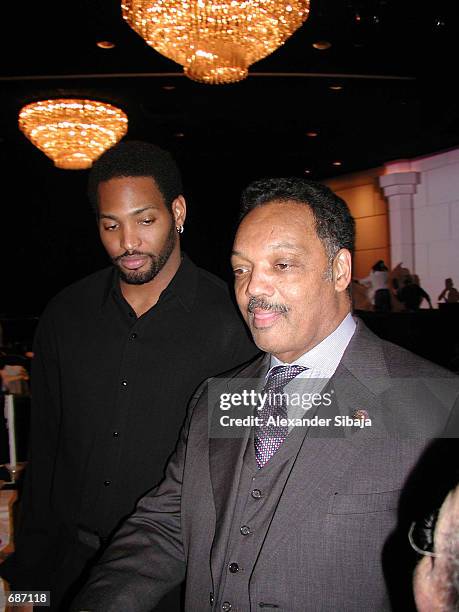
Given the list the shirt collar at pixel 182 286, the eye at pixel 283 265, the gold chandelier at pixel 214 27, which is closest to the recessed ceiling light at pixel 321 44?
the gold chandelier at pixel 214 27

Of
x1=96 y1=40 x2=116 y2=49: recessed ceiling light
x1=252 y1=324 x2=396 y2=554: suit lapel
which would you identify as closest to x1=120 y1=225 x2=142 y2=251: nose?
x1=252 y1=324 x2=396 y2=554: suit lapel

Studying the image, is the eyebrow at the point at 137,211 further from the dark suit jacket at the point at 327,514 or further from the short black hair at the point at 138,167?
the dark suit jacket at the point at 327,514

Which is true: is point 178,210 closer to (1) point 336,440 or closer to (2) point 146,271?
(2) point 146,271

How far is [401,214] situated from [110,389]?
8.30m

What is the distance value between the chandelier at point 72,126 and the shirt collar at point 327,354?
4.97m

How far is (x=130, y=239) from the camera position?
164cm

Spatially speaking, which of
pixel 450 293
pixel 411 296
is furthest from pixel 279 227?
pixel 450 293

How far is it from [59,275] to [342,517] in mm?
9885

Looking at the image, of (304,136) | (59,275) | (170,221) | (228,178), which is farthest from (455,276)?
(170,221)

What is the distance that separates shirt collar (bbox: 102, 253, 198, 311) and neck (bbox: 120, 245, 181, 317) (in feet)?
0.08

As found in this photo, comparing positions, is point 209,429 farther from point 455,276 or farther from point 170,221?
point 455,276

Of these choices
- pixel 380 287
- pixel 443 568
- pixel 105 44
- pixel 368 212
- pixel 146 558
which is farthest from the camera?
pixel 368 212

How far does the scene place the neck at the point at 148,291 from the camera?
5.76ft

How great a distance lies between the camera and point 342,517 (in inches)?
43.6
